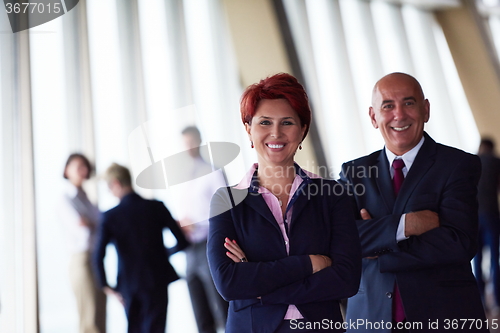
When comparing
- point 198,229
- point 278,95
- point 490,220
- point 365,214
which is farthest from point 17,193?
point 490,220

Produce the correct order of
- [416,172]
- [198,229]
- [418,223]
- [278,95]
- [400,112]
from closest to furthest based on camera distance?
1. [278,95]
2. [418,223]
3. [416,172]
4. [400,112]
5. [198,229]

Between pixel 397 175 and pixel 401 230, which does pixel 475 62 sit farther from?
pixel 401 230

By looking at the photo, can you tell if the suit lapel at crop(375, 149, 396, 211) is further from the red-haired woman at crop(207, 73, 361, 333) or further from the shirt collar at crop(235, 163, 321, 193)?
the shirt collar at crop(235, 163, 321, 193)

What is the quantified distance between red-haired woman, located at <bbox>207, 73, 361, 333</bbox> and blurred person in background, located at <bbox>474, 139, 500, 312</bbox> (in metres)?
2.98

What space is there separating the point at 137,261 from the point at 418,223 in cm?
187

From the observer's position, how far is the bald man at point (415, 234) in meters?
1.63

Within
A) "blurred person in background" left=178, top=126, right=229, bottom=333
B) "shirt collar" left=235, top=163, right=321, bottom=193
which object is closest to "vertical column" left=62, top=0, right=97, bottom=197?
"blurred person in background" left=178, top=126, right=229, bottom=333

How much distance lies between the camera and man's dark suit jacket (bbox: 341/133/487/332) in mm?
1630

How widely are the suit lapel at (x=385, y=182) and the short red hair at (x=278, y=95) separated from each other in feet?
1.62

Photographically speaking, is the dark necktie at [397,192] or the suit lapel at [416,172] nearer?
the dark necktie at [397,192]

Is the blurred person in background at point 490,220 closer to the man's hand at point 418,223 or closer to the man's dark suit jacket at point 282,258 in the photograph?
the man's hand at point 418,223

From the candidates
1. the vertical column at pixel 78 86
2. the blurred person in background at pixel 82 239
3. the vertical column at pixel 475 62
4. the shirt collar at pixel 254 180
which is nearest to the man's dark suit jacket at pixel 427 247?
the shirt collar at pixel 254 180

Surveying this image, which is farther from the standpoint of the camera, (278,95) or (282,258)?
(278,95)

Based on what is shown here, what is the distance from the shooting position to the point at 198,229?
10.1 ft
